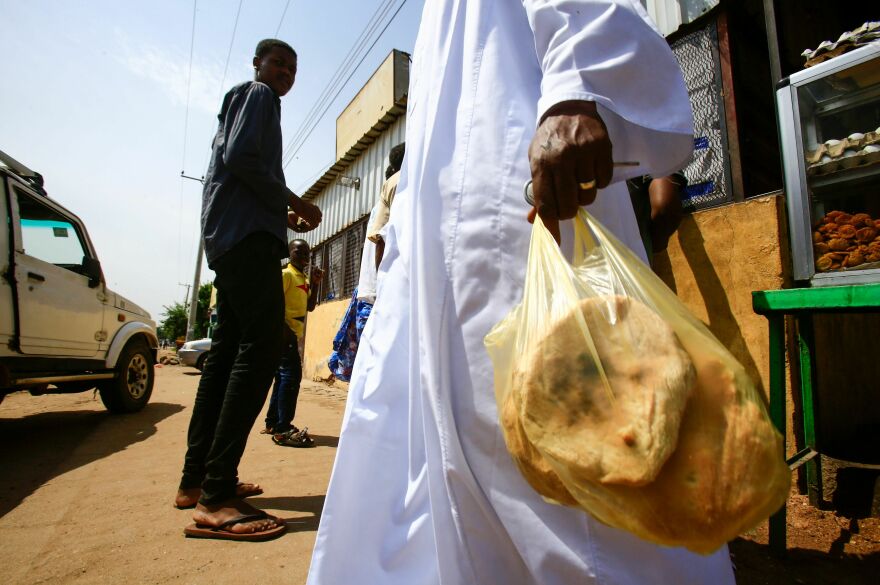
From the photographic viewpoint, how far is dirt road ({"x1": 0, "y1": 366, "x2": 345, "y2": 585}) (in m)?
1.79

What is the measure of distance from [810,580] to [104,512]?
124 inches

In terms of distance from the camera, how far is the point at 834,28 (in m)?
4.35

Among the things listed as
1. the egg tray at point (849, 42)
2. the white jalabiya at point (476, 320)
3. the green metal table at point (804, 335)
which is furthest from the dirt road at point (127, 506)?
the egg tray at point (849, 42)

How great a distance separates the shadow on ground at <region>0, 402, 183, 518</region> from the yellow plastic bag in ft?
10.1

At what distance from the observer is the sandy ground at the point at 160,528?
177 cm

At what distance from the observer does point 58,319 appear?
4543 millimetres

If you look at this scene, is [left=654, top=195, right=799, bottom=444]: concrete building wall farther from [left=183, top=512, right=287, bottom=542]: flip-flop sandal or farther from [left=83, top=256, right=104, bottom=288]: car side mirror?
[left=83, top=256, right=104, bottom=288]: car side mirror

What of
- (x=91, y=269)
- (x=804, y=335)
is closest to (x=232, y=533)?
(x=804, y=335)

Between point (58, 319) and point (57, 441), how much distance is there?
1.14 meters

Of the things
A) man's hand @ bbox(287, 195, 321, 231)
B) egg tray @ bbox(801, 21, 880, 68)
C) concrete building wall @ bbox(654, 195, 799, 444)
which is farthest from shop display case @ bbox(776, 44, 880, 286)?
man's hand @ bbox(287, 195, 321, 231)

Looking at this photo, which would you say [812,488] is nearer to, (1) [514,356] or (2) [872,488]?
(2) [872,488]

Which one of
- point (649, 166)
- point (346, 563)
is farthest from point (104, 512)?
point (649, 166)

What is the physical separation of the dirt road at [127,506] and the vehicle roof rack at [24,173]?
2.40 meters

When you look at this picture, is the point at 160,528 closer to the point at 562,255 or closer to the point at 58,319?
the point at 562,255
